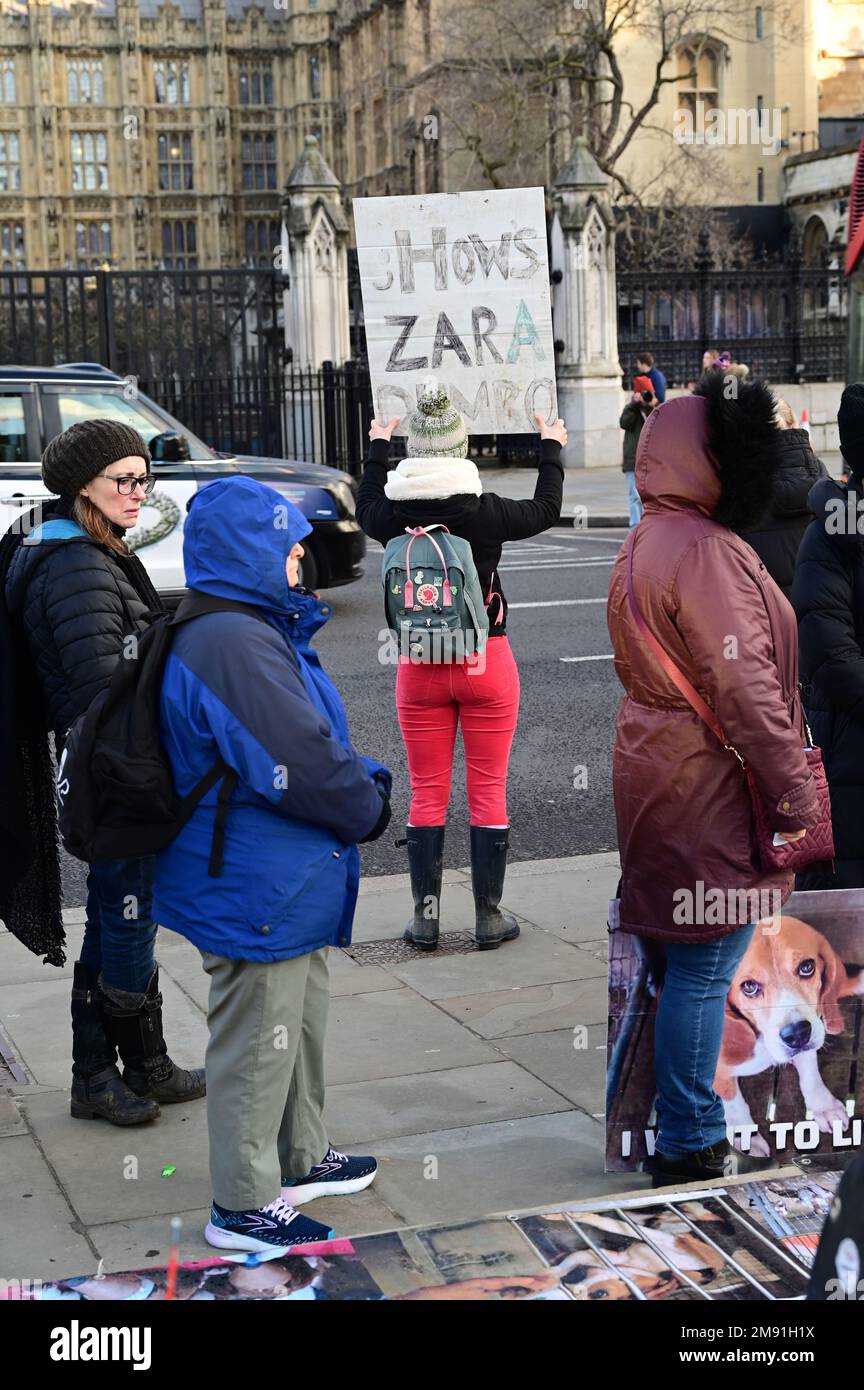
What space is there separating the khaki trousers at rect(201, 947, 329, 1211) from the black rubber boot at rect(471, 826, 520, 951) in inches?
82.4

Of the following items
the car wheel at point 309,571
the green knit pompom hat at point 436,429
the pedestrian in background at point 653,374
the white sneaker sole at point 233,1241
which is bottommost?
the white sneaker sole at point 233,1241

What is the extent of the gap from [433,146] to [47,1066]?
47.0 metres

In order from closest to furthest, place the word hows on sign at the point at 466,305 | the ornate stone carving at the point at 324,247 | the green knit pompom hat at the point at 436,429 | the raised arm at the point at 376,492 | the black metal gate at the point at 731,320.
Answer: the green knit pompom hat at the point at 436,429
the raised arm at the point at 376,492
the word hows on sign at the point at 466,305
the ornate stone carving at the point at 324,247
the black metal gate at the point at 731,320

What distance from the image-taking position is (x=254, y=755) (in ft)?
10.7

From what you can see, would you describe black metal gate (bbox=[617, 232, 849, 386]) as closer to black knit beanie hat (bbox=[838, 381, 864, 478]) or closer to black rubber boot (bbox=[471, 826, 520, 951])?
black rubber boot (bbox=[471, 826, 520, 951])

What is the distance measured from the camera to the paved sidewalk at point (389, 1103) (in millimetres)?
3779

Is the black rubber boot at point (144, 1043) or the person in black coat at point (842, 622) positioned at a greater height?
the person in black coat at point (842, 622)

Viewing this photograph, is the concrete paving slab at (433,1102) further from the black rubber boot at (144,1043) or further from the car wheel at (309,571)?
the car wheel at (309,571)

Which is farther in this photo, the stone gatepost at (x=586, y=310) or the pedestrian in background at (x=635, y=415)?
the stone gatepost at (x=586, y=310)

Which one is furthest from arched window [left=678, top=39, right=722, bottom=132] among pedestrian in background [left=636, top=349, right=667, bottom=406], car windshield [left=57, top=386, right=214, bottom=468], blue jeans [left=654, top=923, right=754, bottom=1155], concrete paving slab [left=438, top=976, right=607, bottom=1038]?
blue jeans [left=654, top=923, right=754, bottom=1155]

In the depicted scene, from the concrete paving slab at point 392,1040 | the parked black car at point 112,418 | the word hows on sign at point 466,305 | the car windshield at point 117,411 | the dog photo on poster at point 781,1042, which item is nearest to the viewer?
the dog photo on poster at point 781,1042

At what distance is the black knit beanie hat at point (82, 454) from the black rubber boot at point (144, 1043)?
129 cm

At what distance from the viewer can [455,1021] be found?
4.98 meters

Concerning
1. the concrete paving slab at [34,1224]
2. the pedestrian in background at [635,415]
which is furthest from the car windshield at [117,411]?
the concrete paving slab at [34,1224]
